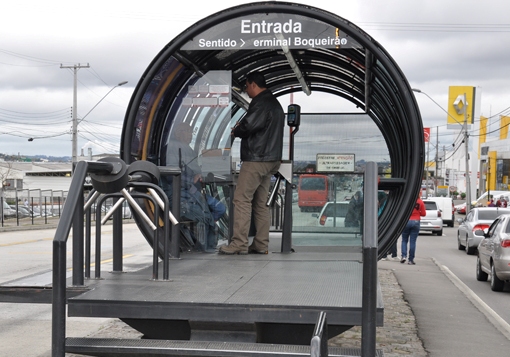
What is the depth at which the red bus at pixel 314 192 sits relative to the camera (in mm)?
10273

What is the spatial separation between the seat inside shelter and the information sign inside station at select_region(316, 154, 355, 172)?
0.01 m

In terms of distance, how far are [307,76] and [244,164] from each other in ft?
13.2

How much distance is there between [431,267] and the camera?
1850 centimetres

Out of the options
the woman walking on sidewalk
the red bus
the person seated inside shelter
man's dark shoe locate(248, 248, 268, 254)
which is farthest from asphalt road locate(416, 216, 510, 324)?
the person seated inside shelter

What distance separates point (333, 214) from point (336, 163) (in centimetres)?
79

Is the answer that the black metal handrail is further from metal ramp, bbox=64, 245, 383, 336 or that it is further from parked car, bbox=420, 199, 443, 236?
parked car, bbox=420, 199, 443, 236

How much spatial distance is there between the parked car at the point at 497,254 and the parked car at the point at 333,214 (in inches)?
198

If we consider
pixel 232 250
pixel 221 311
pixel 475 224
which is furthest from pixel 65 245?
pixel 475 224

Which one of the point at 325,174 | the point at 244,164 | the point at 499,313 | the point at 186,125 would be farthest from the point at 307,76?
the point at 499,313

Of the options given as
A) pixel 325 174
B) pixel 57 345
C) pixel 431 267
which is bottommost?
pixel 431 267

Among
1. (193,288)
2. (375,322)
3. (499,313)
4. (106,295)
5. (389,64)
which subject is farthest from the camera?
(499,313)

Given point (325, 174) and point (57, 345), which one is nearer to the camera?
point (57, 345)

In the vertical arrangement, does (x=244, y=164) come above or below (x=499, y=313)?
above

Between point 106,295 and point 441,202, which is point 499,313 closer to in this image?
point 106,295
